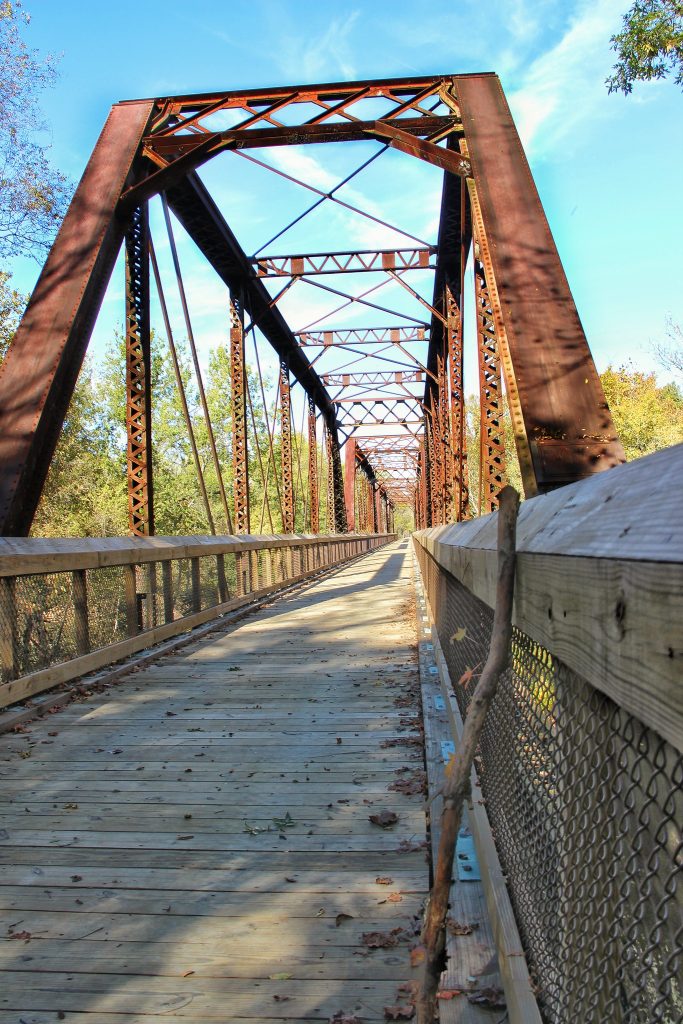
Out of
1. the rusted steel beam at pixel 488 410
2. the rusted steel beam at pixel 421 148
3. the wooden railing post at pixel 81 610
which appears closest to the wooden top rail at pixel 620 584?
the wooden railing post at pixel 81 610

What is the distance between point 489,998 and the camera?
1.71 m

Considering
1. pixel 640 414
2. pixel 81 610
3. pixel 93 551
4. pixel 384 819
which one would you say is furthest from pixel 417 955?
pixel 640 414

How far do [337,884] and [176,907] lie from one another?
0.49 m

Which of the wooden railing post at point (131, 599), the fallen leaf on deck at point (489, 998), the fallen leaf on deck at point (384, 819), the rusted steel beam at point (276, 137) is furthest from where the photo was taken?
the rusted steel beam at point (276, 137)

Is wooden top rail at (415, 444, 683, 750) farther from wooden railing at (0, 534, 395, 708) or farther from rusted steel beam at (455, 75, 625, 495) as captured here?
wooden railing at (0, 534, 395, 708)

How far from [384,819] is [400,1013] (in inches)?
43.4

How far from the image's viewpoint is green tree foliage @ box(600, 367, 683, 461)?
103 ft

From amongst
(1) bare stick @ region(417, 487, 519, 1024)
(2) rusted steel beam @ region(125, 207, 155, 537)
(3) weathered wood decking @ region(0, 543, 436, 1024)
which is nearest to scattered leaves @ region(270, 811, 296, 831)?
(3) weathered wood decking @ region(0, 543, 436, 1024)

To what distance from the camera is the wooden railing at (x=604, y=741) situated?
0.72 meters

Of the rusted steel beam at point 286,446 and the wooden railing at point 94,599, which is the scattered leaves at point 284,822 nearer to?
the wooden railing at point 94,599

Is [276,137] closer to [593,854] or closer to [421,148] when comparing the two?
[421,148]

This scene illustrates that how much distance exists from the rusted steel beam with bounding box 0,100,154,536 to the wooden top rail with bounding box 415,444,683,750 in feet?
13.4

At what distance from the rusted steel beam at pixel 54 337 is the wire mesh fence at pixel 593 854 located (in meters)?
3.76

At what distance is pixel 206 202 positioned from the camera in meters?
10.3
